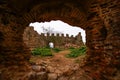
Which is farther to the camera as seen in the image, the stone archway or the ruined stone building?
the ruined stone building

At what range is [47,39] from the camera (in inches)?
1233

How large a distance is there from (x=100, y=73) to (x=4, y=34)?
258cm

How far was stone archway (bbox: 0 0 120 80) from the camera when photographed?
310 cm

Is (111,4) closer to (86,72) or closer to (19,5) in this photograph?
(86,72)

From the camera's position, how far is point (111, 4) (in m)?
3.23

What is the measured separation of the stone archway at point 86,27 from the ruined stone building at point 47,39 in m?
19.2

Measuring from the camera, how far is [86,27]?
450 cm

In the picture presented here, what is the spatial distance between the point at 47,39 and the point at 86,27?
27021 mm

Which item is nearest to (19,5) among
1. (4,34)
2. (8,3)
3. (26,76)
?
(8,3)

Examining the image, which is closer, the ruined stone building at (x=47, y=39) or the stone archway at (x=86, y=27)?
the stone archway at (x=86, y=27)

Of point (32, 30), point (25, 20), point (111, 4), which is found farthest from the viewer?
point (32, 30)

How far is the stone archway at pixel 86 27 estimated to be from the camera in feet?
10.2

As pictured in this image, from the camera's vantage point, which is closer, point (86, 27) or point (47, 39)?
point (86, 27)

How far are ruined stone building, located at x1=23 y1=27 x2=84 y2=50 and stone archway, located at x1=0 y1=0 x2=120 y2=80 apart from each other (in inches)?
755
